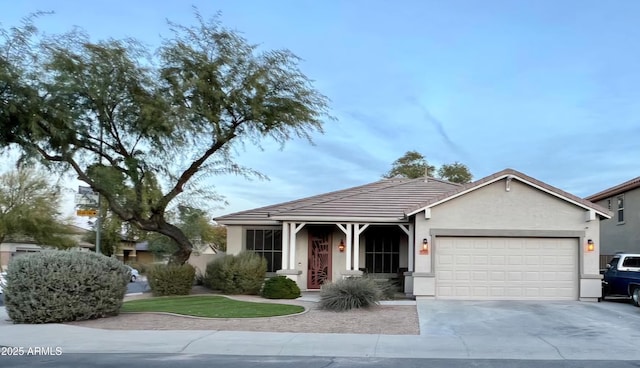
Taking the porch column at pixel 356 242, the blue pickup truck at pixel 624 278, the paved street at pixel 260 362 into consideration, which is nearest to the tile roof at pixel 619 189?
the blue pickup truck at pixel 624 278

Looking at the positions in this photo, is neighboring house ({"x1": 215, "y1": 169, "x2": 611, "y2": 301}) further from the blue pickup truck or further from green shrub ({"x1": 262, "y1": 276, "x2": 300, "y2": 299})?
green shrub ({"x1": 262, "y1": 276, "x2": 300, "y2": 299})

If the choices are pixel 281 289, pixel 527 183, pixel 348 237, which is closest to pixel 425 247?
pixel 348 237

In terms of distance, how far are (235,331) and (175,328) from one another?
4.95 ft

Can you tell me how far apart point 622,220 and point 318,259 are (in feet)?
44.6

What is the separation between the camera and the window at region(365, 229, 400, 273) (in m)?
26.1

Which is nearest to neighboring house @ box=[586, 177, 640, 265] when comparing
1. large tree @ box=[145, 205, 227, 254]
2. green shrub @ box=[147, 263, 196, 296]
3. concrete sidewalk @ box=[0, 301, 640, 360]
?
concrete sidewalk @ box=[0, 301, 640, 360]

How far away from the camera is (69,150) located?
76.3ft

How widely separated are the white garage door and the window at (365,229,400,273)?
533 centimetres

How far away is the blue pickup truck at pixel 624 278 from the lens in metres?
19.0

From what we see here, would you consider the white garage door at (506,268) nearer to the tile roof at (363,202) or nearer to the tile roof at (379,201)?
the tile roof at (379,201)

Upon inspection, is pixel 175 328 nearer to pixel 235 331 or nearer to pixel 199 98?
pixel 235 331

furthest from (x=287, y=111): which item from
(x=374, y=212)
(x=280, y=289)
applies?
(x=280, y=289)

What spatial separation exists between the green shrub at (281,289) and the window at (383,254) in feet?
18.0

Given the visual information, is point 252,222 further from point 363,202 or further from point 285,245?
point 363,202
